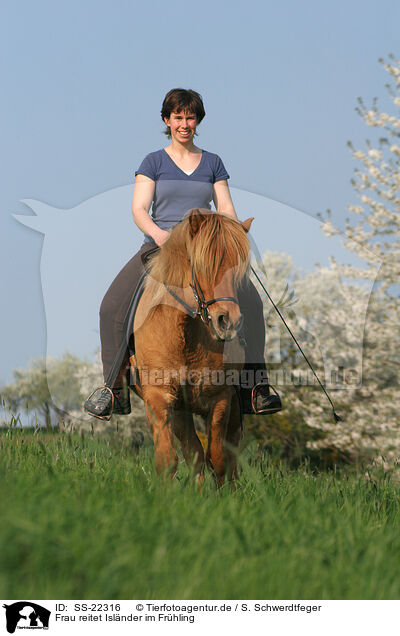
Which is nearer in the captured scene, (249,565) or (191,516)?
(249,565)

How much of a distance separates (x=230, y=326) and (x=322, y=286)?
8201 millimetres

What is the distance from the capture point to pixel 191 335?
556 centimetres

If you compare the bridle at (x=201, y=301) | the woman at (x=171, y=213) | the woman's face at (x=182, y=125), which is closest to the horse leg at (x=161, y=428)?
the woman at (x=171, y=213)

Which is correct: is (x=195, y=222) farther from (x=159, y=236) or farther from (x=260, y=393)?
(x=260, y=393)

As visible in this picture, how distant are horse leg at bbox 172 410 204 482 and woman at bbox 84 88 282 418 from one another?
521 millimetres

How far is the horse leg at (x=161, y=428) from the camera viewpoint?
5.34m

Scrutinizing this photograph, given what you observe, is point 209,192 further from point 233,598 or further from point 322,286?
point 322,286

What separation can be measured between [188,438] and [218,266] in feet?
6.29

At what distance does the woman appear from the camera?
232 inches

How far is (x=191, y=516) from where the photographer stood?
3963 millimetres

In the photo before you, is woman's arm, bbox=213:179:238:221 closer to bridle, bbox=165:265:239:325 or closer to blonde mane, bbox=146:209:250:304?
blonde mane, bbox=146:209:250:304
